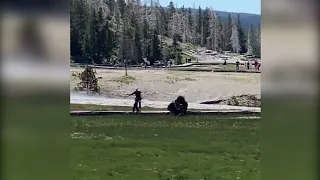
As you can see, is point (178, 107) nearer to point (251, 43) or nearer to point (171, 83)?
point (171, 83)

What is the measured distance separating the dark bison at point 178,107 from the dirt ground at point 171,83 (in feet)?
0.14

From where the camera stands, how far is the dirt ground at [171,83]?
468cm

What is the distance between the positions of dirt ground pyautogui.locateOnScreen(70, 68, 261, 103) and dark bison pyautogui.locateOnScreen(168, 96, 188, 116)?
4cm

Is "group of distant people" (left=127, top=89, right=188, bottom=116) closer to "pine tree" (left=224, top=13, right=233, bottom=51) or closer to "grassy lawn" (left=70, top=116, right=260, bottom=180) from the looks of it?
"grassy lawn" (left=70, top=116, right=260, bottom=180)

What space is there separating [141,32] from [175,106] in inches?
28.6

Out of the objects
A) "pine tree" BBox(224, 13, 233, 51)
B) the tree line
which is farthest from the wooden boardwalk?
"pine tree" BBox(224, 13, 233, 51)

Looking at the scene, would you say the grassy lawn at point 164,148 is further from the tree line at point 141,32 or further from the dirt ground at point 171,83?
Result: the tree line at point 141,32

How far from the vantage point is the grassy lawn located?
4.18m

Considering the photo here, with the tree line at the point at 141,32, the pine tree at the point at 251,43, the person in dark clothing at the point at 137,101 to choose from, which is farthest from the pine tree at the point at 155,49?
the pine tree at the point at 251,43

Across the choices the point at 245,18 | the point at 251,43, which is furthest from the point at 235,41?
the point at 245,18
